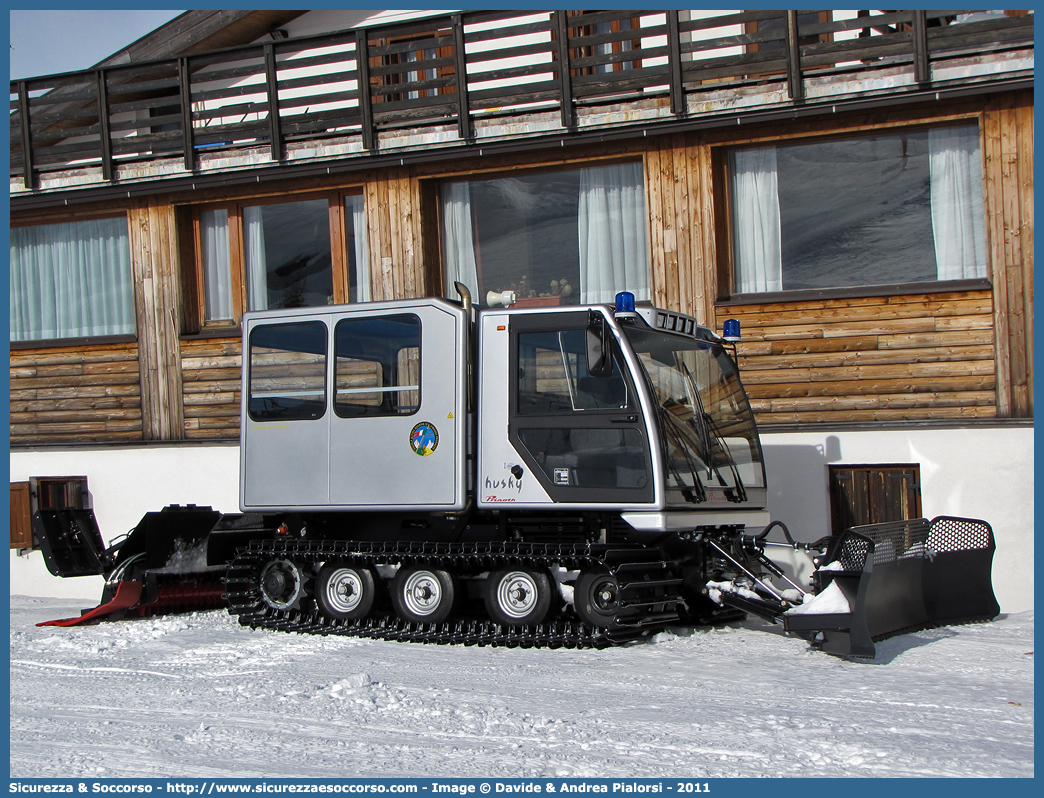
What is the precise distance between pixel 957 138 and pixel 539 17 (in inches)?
203

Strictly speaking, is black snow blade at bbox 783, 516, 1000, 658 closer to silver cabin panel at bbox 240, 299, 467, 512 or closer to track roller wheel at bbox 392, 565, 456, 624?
track roller wheel at bbox 392, 565, 456, 624

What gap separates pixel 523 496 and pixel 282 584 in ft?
8.62

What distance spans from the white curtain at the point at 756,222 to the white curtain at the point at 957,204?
1636 mm

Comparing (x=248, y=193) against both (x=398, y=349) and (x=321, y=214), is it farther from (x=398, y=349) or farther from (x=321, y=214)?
(x=398, y=349)

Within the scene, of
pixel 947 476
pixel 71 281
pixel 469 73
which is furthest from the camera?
pixel 71 281

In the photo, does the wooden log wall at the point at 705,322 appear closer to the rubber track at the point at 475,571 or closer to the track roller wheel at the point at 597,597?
the rubber track at the point at 475,571

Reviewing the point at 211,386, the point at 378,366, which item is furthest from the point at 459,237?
the point at 378,366

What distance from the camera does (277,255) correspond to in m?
13.1

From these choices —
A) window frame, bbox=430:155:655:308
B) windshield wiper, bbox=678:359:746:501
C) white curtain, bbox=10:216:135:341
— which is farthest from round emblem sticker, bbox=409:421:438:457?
white curtain, bbox=10:216:135:341

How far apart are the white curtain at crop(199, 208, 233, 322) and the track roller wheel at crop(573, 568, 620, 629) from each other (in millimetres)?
7445

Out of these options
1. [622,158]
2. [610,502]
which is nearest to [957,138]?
[622,158]

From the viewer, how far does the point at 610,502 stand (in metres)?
7.67

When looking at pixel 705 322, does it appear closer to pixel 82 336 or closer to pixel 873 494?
pixel 873 494

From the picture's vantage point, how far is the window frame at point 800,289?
33.8 ft
